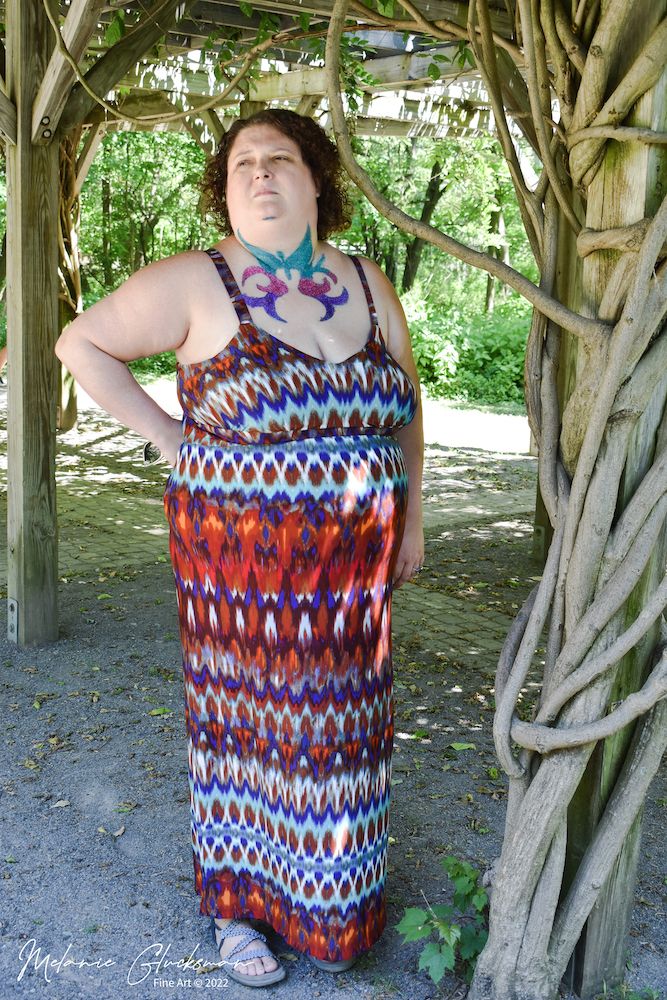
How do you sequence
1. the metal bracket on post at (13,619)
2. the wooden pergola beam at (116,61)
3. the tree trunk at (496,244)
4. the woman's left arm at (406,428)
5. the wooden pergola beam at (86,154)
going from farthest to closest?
1. the tree trunk at (496,244)
2. the wooden pergola beam at (86,154)
3. the metal bracket on post at (13,619)
4. the wooden pergola beam at (116,61)
5. the woman's left arm at (406,428)

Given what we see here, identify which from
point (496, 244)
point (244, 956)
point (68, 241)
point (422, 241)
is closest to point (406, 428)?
point (244, 956)

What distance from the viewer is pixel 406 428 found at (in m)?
2.91

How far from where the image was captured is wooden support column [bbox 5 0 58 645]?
495cm

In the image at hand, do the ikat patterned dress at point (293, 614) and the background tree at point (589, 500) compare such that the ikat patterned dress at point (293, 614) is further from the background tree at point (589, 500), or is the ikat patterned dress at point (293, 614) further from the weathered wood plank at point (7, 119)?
the weathered wood plank at point (7, 119)

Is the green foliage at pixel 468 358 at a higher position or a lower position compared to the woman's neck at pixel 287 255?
lower

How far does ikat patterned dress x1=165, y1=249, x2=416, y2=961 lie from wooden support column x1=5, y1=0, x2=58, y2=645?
105 inches

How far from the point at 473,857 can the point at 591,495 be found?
1.65m

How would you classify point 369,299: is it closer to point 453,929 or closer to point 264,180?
point 264,180

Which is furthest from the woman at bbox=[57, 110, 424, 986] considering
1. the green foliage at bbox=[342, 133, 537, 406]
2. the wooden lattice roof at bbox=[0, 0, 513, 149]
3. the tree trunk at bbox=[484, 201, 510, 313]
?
the tree trunk at bbox=[484, 201, 510, 313]

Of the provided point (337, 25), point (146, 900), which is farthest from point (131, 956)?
point (337, 25)

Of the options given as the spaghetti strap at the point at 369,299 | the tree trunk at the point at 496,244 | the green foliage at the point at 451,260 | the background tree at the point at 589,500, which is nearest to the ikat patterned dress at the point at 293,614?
the spaghetti strap at the point at 369,299

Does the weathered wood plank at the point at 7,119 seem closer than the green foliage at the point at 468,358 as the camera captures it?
Yes

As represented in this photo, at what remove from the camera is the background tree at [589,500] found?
2221 mm

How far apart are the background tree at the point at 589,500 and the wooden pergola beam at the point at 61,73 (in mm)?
2461
